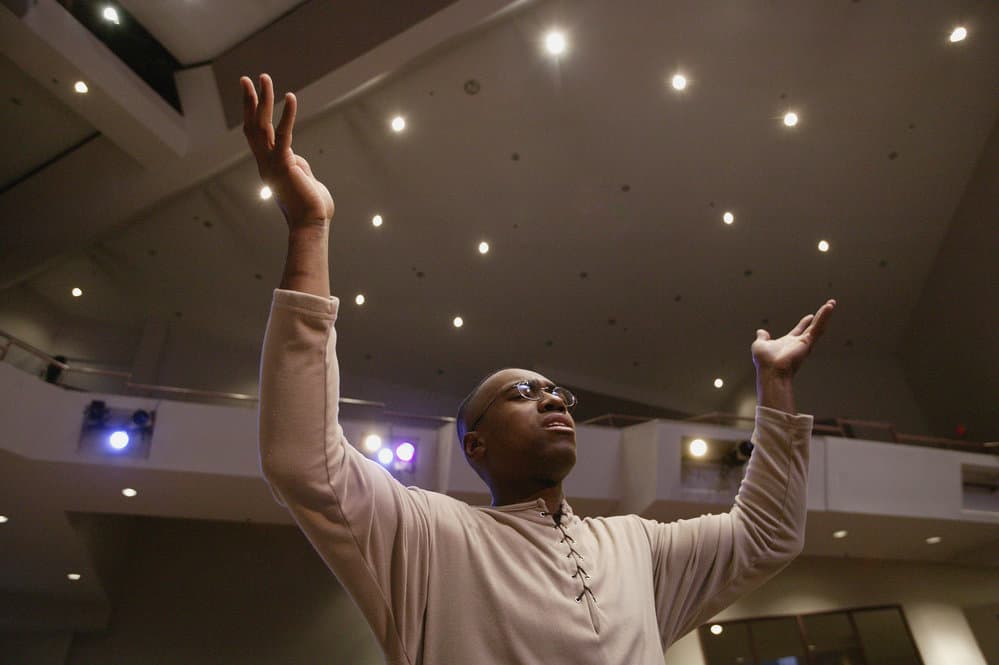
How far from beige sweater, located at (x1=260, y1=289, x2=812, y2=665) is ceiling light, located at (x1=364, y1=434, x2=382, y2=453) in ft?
24.5

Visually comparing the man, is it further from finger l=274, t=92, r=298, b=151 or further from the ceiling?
the ceiling

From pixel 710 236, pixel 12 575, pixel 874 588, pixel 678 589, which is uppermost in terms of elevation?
pixel 710 236

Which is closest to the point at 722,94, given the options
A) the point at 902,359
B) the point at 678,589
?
the point at 902,359

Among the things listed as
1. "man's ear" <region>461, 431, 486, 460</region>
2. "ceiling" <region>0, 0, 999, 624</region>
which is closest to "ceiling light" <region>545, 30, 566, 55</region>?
"ceiling" <region>0, 0, 999, 624</region>

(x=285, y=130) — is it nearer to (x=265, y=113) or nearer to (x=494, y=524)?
(x=265, y=113)

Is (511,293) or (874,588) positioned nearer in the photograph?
(874,588)

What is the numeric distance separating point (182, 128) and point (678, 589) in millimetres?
8873

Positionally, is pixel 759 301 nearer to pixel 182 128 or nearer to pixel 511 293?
pixel 511 293

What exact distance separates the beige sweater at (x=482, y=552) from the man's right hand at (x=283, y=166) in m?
0.16

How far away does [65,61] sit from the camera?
773cm

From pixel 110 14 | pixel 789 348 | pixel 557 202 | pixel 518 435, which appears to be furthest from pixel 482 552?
pixel 557 202

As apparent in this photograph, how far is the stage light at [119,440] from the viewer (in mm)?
7992

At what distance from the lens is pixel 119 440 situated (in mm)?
8031

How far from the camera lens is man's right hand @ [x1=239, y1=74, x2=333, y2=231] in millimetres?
1227
